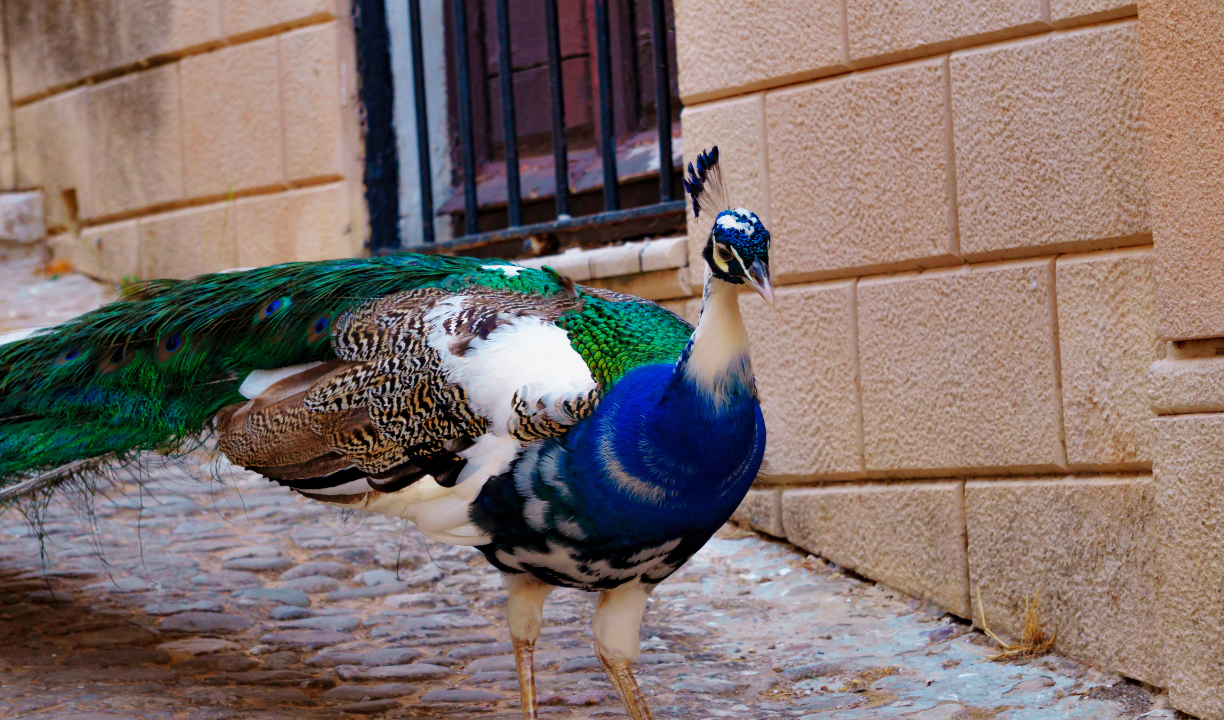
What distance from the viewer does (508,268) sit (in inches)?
133

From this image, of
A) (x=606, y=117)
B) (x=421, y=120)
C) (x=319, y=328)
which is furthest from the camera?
(x=421, y=120)

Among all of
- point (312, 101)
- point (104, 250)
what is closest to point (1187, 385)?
point (312, 101)

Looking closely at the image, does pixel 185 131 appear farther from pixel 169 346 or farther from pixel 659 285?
pixel 169 346

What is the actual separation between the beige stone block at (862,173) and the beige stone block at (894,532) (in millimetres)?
803

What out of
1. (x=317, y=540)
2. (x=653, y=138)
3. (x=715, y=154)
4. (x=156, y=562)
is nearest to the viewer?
(x=715, y=154)

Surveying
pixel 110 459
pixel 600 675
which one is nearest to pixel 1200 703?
pixel 600 675

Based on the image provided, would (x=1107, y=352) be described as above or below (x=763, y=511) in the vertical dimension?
above

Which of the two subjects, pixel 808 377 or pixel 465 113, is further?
pixel 465 113

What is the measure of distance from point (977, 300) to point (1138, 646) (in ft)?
3.87

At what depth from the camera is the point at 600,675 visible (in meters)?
3.82

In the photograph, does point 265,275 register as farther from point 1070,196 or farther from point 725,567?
point 1070,196

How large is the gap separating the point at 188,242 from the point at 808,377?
13.5 feet

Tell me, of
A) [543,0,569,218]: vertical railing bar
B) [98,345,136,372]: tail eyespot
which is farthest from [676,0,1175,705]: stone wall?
[98,345,136,372]: tail eyespot

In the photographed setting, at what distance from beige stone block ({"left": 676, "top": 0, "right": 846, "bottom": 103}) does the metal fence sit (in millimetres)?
463
